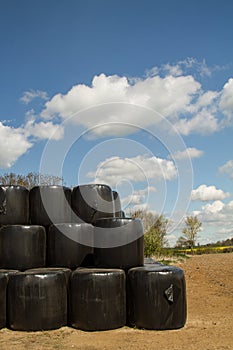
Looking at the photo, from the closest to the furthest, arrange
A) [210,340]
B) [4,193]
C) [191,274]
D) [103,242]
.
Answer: [210,340]
[103,242]
[4,193]
[191,274]

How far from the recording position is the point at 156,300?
6.03 metres

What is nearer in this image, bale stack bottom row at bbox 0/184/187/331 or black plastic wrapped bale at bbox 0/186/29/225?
bale stack bottom row at bbox 0/184/187/331

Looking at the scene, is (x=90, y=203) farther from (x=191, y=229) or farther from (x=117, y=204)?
(x=191, y=229)

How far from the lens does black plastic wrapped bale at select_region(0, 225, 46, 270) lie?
6676 mm

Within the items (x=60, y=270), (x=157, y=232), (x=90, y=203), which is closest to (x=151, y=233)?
(x=157, y=232)

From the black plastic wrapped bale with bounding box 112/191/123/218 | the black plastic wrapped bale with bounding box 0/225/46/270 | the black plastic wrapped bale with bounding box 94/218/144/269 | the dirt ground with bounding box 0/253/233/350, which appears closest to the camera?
the dirt ground with bounding box 0/253/233/350

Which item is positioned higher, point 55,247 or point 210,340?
point 55,247

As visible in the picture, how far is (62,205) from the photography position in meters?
7.29

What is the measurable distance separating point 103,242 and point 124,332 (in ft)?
4.73

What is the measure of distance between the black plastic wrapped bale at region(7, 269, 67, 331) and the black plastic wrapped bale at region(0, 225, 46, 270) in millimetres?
560

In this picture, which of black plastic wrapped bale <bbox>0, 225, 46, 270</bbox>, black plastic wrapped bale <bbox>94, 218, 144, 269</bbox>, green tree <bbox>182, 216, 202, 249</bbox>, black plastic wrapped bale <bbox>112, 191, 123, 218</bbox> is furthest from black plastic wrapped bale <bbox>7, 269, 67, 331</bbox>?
green tree <bbox>182, 216, 202, 249</bbox>

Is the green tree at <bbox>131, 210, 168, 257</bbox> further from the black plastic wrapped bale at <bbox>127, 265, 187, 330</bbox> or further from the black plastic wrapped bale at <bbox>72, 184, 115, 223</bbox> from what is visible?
the black plastic wrapped bale at <bbox>127, 265, 187, 330</bbox>

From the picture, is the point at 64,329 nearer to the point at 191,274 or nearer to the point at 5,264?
the point at 5,264

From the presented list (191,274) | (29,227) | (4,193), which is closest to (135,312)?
(29,227)
